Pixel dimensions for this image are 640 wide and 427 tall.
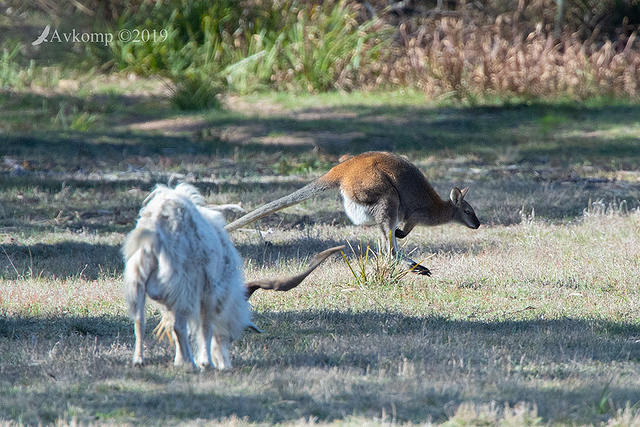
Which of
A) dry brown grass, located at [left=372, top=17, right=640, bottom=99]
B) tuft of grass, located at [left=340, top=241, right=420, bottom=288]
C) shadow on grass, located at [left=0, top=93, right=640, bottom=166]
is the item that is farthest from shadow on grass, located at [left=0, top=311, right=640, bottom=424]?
dry brown grass, located at [left=372, top=17, right=640, bottom=99]

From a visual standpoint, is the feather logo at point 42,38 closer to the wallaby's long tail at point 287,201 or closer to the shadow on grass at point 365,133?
the shadow on grass at point 365,133

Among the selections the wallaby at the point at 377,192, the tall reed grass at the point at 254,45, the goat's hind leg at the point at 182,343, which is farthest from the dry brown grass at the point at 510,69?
the goat's hind leg at the point at 182,343

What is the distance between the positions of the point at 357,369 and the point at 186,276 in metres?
1.16

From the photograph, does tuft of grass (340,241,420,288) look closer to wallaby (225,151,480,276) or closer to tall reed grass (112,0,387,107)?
wallaby (225,151,480,276)

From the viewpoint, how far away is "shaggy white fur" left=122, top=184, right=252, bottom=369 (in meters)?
4.80

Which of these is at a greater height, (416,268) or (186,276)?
(186,276)

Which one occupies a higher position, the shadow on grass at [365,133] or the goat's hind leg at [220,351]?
the shadow on grass at [365,133]

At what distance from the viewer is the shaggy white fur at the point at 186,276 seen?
4.80m

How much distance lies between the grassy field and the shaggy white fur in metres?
0.23

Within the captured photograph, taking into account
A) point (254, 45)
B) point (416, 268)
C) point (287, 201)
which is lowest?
point (416, 268)

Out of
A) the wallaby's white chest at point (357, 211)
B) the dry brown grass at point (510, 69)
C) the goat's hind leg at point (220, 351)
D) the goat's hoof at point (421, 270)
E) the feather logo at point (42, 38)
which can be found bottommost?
the goat's hoof at point (421, 270)

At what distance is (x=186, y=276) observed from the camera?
4863 millimetres

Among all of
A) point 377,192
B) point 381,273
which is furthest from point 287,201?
point 381,273

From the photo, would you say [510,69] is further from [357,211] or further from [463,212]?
[357,211]
